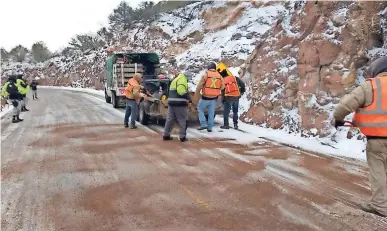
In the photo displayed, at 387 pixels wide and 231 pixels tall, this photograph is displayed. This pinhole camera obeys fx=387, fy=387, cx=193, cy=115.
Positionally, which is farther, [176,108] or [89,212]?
[176,108]

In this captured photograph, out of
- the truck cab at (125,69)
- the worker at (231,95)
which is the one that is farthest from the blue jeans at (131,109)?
the truck cab at (125,69)

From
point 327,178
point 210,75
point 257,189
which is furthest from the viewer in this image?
point 210,75

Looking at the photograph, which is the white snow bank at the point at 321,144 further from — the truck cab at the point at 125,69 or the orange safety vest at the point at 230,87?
the truck cab at the point at 125,69

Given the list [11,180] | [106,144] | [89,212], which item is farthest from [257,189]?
[106,144]

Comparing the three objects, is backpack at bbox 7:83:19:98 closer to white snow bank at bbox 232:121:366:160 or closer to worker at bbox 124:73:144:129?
worker at bbox 124:73:144:129

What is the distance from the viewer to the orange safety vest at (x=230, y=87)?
10320mm

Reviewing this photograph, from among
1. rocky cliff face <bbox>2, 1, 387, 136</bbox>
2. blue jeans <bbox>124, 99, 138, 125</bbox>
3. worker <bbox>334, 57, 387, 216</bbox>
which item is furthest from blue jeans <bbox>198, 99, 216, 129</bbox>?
worker <bbox>334, 57, 387, 216</bbox>

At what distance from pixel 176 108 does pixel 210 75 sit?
1374 mm

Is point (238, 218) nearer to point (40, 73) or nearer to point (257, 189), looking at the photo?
point (257, 189)

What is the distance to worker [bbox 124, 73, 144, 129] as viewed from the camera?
1085 cm

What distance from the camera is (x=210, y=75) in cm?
972

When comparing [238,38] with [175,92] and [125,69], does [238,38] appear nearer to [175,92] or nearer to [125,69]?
[125,69]

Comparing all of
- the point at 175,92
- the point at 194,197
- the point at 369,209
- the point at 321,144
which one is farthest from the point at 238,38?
the point at 369,209

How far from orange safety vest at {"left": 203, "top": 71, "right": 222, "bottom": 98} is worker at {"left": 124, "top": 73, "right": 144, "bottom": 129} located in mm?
2105
